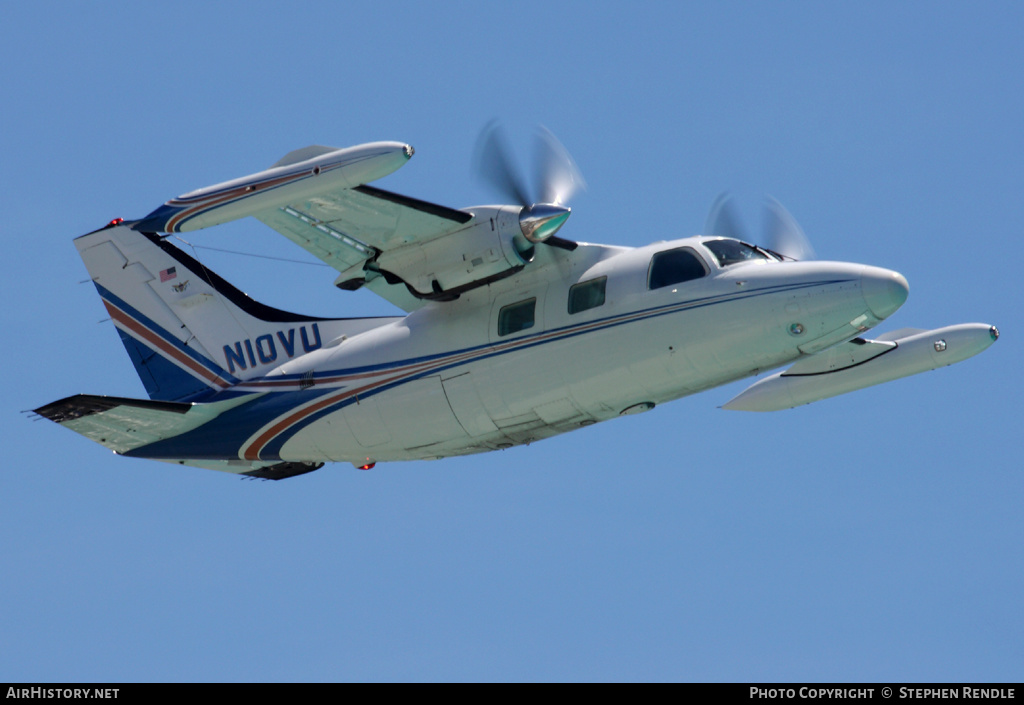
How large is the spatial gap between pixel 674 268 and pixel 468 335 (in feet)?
11.5

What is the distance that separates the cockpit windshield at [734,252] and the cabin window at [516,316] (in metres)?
2.92

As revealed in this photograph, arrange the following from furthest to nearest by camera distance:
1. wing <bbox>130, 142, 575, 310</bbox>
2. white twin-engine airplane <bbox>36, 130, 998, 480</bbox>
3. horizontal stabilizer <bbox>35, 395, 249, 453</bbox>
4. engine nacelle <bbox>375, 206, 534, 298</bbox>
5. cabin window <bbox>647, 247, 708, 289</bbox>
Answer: horizontal stabilizer <bbox>35, 395, 249, 453</bbox>, engine nacelle <bbox>375, 206, 534, 298</bbox>, cabin window <bbox>647, 247, 708, 289</bbox>, white twin-engine airplane <bbox>36, 130, 998, 480</bbox>, wing <bbox>130, 142, 575, 310</bbox>

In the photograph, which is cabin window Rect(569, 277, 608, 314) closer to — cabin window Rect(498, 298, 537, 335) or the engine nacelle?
cabin window Rect(498, 298, 537, 335)

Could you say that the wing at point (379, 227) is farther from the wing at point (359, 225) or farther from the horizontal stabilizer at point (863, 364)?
the horizontal stabilizer at point (863, 364)

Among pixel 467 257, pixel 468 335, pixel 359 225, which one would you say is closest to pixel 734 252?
pixel 467 257

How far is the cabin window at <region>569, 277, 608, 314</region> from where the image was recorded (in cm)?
1967

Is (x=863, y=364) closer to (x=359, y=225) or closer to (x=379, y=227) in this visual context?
(x=379, y=227)

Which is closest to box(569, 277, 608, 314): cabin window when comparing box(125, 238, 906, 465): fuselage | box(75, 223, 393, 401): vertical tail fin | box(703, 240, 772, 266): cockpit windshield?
box(125, 238, 906, 465): fuselage

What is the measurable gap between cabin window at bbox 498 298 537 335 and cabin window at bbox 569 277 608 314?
671 mm

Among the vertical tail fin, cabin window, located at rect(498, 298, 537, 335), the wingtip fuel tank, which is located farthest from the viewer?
the vertical tail fin

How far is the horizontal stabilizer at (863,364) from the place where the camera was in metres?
21.2

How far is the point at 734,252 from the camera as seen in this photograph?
19.3m

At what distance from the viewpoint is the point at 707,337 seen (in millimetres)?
18734

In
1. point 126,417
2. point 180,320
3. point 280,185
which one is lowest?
point 126,417
